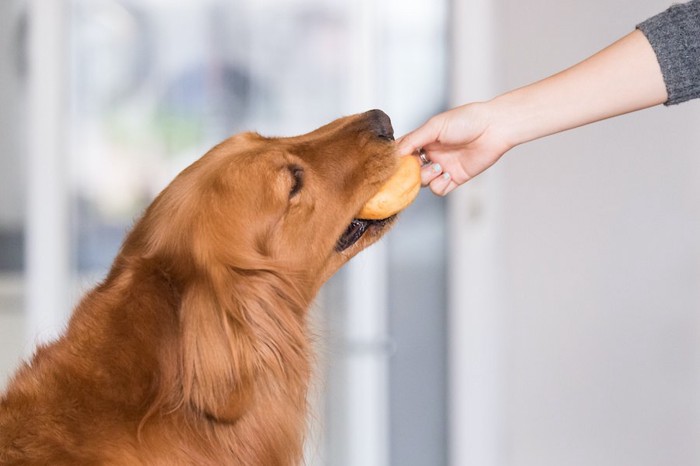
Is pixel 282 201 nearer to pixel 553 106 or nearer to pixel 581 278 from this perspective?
pixel 553 106

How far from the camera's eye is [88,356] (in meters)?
1.25

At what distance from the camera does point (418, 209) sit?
3.21 metres

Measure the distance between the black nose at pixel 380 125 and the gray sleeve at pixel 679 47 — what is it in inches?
20.6

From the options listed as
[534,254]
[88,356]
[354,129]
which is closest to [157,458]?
[88,356]

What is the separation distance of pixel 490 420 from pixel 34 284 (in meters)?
1.75

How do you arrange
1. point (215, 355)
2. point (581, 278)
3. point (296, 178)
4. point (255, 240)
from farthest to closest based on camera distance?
point (581, 278)
point (296, 178)
point (255, 240)
point (215, 355)

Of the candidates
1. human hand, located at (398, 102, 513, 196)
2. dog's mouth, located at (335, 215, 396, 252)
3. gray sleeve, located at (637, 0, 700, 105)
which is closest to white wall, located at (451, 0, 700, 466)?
human hand, located at (398, 102, 513, 196)

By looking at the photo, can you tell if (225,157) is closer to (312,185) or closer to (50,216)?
(312,185)

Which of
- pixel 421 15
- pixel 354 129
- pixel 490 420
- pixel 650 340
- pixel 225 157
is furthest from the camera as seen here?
pixel 421 15

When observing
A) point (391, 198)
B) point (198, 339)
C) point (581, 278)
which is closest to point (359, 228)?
point (391, 198)

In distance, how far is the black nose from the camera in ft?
5.64

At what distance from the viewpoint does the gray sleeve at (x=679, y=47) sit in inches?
60.8

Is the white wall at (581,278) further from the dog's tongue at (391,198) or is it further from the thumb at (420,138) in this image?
the dog's tongue at (391,198)

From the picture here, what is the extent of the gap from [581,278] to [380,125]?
55.2 inches
